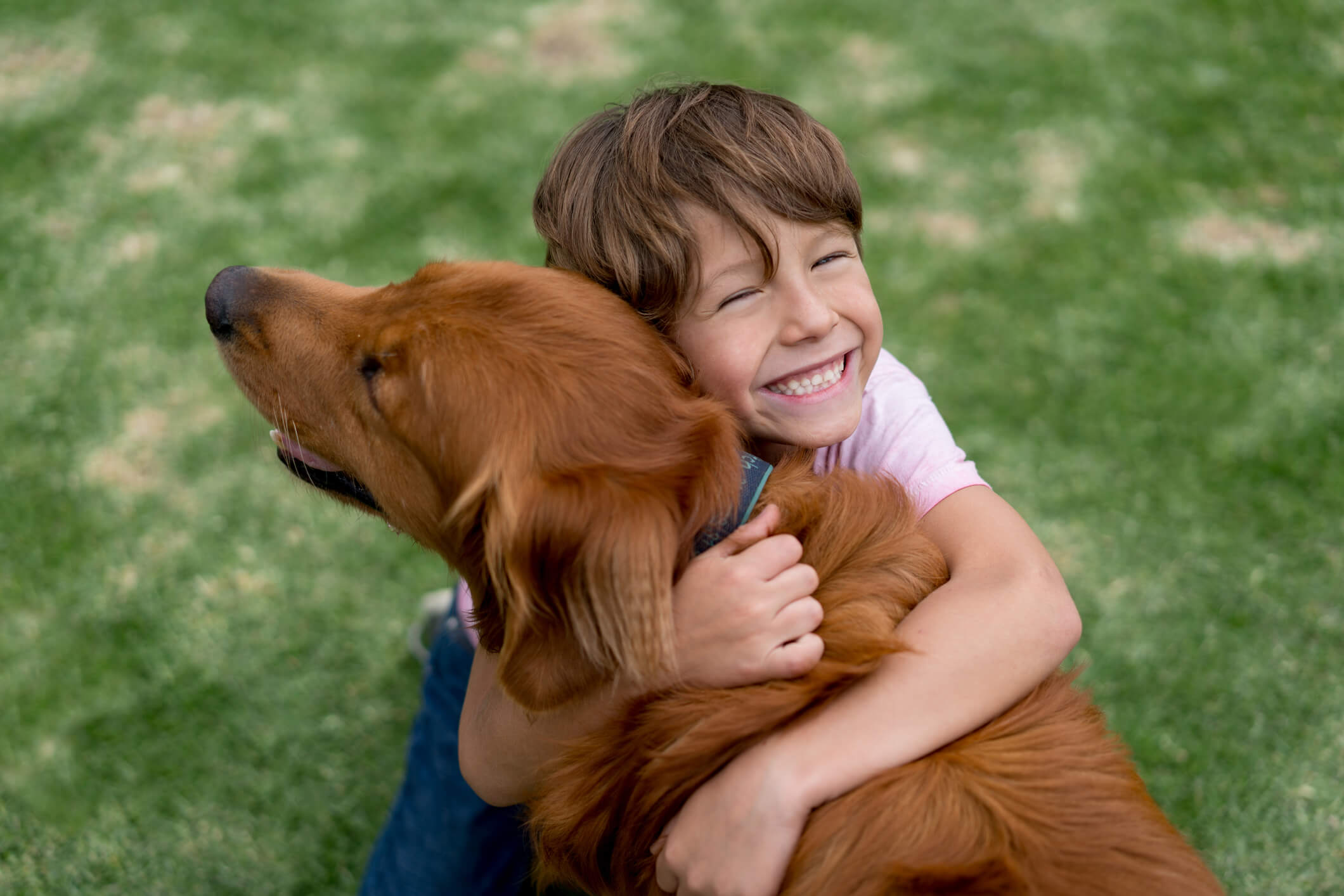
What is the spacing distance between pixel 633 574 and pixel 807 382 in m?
0.94

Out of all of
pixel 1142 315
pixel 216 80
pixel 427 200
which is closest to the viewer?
pixel 1142 315

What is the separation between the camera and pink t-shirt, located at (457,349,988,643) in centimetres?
251

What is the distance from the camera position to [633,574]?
1761 mm

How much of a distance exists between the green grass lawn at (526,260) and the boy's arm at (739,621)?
1649 millimetres

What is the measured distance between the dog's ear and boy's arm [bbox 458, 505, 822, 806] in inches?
3.3

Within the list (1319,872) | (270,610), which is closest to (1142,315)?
(1319,872)

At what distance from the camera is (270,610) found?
142 inches

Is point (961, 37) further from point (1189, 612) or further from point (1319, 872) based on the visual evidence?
point (1319, 872)

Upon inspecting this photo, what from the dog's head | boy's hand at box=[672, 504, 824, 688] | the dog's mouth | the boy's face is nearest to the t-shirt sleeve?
the boy's face

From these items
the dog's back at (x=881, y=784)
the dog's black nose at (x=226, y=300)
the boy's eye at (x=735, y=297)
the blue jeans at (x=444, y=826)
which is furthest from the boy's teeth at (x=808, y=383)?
the dog's black nose at (x=226, y=300)

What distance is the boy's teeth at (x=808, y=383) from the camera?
2.49 metres

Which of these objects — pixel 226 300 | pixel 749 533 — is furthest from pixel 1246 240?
pixel 226 300

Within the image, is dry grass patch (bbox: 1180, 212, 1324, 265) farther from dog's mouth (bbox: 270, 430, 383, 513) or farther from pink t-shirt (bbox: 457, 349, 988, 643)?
dog's mouth (bbox: 270, 430, 383, 513)

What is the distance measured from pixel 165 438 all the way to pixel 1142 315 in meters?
4.45
